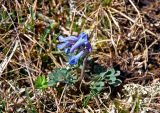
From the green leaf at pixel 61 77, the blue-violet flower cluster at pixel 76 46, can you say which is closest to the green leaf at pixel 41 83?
the green leaf at pixel 61 77

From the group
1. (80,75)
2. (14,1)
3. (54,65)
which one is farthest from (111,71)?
(14,1)

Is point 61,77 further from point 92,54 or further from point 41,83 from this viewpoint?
point 92,54

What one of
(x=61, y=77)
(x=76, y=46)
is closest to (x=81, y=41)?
(x=76, y=46)

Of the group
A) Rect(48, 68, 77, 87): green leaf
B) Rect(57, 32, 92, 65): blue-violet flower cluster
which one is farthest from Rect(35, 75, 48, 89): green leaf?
Rect(57, 32, 92, 65): blue-violet flower cluster

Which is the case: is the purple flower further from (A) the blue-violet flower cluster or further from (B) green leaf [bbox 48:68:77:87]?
(B) green leaf [bbox 48:68:77:87]

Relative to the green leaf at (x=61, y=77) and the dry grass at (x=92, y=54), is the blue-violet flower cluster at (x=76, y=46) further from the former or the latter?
the dry grass at (x=92, y=54)

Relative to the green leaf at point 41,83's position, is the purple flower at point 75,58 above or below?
above

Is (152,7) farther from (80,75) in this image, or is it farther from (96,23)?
(80,75)
